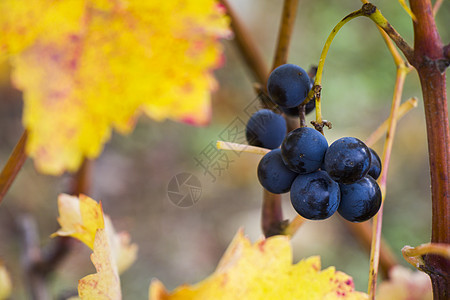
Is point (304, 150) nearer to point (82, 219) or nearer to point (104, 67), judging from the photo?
point (82, 219)

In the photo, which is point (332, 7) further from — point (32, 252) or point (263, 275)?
point (263, 275)

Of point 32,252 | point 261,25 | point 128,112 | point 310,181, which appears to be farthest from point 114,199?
point 310,181

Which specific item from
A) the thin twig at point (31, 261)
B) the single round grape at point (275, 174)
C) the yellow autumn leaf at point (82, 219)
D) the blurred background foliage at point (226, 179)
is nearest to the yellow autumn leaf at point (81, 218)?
the yellow autumn leaf at point (82, 219)

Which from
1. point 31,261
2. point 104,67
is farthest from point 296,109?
point 31,261

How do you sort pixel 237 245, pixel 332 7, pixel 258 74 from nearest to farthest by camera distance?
pixel 237 245
pixel 258 74
pixel 332 7

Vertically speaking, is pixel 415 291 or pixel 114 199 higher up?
pixel 415 291

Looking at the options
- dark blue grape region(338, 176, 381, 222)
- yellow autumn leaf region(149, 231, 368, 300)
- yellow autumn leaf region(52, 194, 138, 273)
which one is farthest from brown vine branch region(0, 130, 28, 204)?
dark blue grape region(338, 176, 381, 222)

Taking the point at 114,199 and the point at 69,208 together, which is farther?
the point at 114,199
